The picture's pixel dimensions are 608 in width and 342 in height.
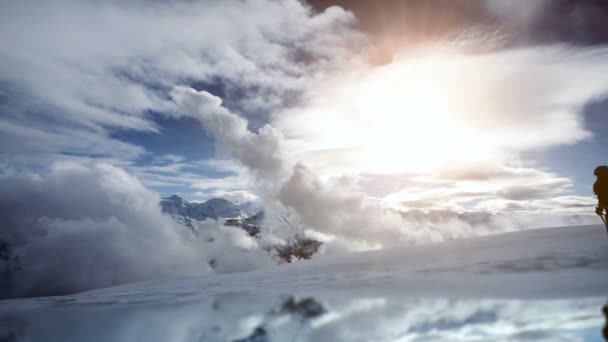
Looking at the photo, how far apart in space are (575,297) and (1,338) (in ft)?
76.5

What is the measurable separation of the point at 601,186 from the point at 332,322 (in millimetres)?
18104

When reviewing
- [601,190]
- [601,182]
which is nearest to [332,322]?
[601,190]

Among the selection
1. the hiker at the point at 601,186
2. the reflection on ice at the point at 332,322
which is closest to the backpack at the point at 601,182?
the hiker at the point at 601,186

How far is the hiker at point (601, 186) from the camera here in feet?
56.7

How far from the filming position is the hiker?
17.3 meters

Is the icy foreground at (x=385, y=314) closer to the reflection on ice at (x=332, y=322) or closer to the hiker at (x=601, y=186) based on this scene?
the reflection on ice at (x=332, y=322)

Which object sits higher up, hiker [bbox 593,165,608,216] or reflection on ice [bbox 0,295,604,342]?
hiker [bbox 593,165,608,216]

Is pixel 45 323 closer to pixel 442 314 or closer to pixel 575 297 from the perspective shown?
pixel 442 314

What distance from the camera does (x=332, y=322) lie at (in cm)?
1127

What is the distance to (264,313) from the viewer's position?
13.5 metres

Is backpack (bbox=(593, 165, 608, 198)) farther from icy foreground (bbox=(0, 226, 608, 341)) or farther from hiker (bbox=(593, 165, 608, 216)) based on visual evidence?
icy foreground (bbox=(0, 226, 608, 341))

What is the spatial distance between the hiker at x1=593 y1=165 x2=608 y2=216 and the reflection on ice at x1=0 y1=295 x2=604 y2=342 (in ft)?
36.0

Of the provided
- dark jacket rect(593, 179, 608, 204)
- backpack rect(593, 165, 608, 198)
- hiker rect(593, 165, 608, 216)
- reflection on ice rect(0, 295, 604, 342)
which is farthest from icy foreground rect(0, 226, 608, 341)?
backpack rect(593, 165, 608, 198)

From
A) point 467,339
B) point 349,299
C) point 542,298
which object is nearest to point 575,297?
point 542,298
